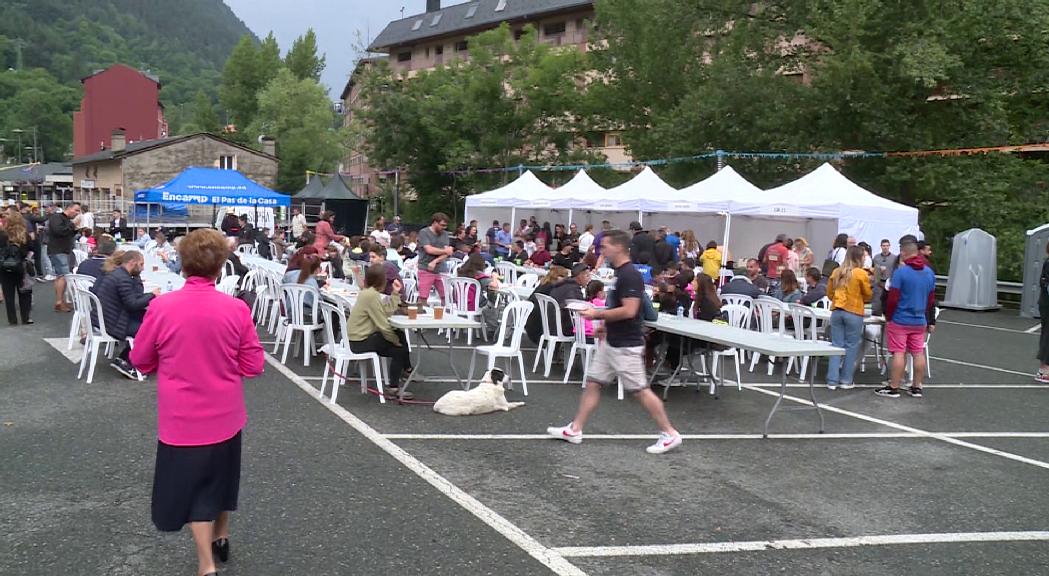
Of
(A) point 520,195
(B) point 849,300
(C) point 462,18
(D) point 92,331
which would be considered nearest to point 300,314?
(D) point 92,331

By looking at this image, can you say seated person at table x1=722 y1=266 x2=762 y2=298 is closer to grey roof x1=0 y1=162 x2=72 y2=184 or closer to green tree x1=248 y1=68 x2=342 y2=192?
green tree x1=248 y1=68 x2=342 y2=192

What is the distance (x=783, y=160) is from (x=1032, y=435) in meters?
21.2

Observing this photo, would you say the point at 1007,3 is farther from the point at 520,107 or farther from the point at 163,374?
the point at 163,374

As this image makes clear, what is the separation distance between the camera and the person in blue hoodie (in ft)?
29.3

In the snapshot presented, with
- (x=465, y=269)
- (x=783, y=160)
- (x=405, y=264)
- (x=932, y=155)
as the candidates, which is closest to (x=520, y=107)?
(x=783, y=160)

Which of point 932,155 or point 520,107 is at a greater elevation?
point 520,107

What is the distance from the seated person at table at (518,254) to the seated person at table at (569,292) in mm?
7411

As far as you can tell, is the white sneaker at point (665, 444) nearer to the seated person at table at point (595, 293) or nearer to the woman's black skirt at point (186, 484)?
the seated person at table at point (595, 293)

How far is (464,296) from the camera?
11.4 meters

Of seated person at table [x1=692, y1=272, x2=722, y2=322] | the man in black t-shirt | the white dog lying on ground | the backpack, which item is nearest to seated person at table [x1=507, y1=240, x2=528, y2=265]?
seated person at table [x1=692, y1=272, x2=722, y2=322]

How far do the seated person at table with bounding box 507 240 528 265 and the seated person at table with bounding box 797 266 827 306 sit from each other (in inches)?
276

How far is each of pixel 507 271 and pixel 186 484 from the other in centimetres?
1190

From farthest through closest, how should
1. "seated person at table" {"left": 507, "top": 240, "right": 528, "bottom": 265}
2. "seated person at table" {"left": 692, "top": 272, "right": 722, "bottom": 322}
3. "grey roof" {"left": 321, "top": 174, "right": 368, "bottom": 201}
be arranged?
"grey roof" {"left": 321, "top": 174, "right": 368, "bottom": 201}
"seated person at table" {"left": 507, "top": 240, "right": 528, "bottom": 265}
"seated person at table" {"left": 692, "top": 272, "right": 722, "bottom": 322}

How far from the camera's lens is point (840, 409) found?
8.51 m
